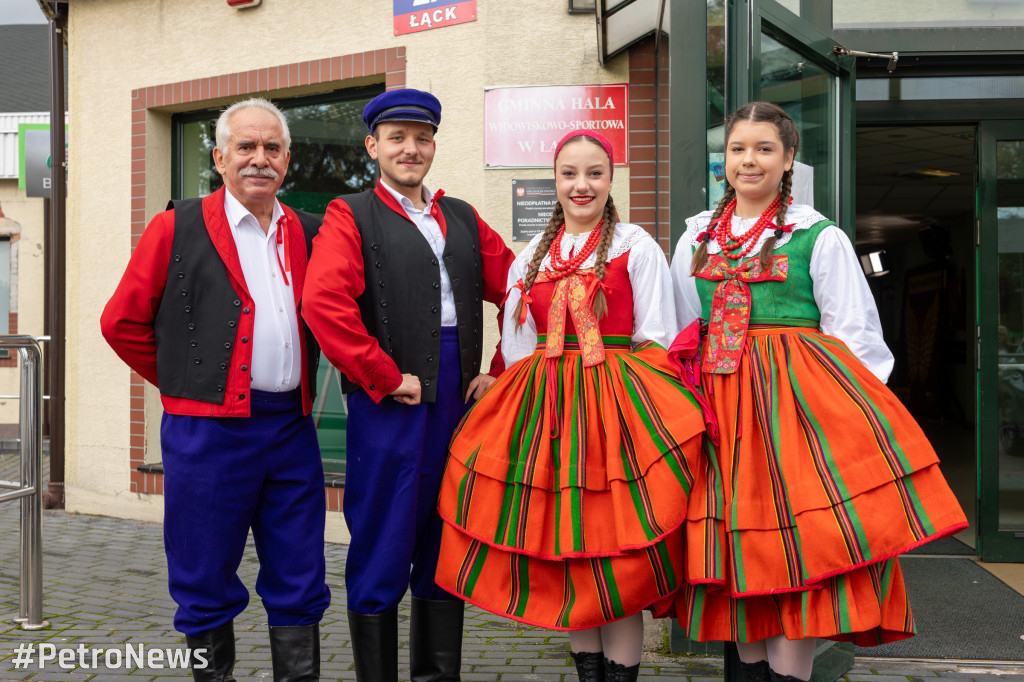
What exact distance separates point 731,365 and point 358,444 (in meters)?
1.19

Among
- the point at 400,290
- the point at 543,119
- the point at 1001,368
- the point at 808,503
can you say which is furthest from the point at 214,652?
the point at 1001,368

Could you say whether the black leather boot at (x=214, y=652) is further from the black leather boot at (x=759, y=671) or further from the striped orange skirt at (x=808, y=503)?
the black leather boot at (x=759, y=671)

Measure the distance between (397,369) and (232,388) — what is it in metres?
0.50

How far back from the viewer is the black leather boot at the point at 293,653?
2848 millimetres

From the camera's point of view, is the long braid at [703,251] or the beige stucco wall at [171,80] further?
the beige stucco wall at [171,80]

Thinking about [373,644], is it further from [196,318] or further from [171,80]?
[171,80]

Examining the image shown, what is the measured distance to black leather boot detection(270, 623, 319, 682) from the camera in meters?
2.85

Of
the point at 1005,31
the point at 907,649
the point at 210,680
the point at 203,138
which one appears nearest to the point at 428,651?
the point at 210,680

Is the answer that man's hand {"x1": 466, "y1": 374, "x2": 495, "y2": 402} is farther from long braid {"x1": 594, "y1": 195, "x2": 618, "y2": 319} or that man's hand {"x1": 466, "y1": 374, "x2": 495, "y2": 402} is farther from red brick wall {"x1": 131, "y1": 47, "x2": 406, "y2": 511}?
red brick wall {"x1": 131, "y1": 47, "x2": 406, "y2": 511}

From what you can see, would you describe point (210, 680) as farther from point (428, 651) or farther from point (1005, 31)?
point (1005, 31)

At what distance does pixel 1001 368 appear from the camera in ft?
17.9

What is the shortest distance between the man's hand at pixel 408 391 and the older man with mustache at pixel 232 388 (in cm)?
34

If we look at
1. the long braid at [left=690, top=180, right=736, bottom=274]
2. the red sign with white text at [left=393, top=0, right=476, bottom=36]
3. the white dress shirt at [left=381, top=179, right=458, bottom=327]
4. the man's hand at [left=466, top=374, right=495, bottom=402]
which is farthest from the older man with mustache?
the red sign with white text at [left=393, top=0, right=476, bottom=36]

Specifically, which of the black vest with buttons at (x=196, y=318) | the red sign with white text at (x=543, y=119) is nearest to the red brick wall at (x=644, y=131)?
the red sign with white text at (x=543, y=119)
